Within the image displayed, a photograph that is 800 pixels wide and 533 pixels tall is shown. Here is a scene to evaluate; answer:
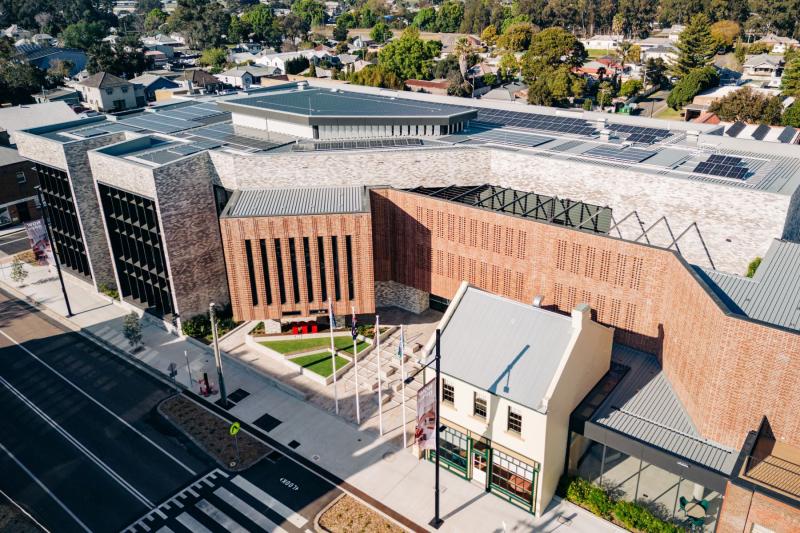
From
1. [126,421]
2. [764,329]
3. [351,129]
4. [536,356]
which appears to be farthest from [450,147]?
[126,421]

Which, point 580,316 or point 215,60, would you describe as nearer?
point 580,316

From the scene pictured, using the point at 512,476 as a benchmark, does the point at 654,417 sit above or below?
above

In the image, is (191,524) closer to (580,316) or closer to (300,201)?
(580,316)

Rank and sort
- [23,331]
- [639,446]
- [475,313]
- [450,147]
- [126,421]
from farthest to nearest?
[23,331] → [450,147] → [126,421] → [475,313] → [639,446]

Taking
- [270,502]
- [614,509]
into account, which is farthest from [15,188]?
[614,509]

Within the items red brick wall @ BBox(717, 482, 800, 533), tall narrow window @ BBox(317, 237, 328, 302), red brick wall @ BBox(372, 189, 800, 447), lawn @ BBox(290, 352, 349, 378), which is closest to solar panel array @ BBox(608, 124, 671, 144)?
red brick wall @ BBox(372, 189, 800, 447)

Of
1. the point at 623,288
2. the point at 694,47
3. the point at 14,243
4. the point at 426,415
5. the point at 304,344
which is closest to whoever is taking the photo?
the point at 426,415

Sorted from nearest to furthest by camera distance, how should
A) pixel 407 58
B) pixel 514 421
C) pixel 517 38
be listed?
pixel 514 421, pixel 407 58, pixel 517 38

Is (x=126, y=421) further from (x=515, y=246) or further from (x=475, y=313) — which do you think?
(x=515, y=246)
